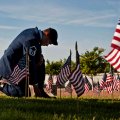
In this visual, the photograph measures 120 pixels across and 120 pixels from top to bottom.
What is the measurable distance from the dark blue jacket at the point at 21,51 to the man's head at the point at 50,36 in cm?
18

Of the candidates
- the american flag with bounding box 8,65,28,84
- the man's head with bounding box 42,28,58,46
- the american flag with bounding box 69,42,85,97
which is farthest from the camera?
the american flag with bounding box 8,65,28,84

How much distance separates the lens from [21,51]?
40.5ft

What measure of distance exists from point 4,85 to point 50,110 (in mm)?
4863

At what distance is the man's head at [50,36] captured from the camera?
1170cm

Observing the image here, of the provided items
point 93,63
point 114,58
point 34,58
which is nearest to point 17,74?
point 34,58

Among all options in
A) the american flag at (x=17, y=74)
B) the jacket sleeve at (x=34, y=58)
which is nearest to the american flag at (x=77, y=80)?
the jacket sleeve at (x=34, y=58)

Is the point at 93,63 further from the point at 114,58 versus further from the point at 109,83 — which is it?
the point at 114,58

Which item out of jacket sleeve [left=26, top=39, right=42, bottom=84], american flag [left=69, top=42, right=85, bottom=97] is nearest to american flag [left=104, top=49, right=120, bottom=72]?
american flag [left=69, top=42, right=85, bottom=97]

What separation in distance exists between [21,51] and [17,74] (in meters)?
0.80

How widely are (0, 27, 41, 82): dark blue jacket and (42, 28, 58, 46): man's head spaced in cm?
18

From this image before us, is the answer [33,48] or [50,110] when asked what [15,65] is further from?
[50,110]

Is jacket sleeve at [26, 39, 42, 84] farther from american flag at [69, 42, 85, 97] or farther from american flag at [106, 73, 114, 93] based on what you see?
american flag at [106, 73, 114, 93]

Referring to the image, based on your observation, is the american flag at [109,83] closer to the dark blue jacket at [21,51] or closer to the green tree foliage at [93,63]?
the dark blue jacket at [21,51]

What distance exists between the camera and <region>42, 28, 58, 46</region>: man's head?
11703mm
